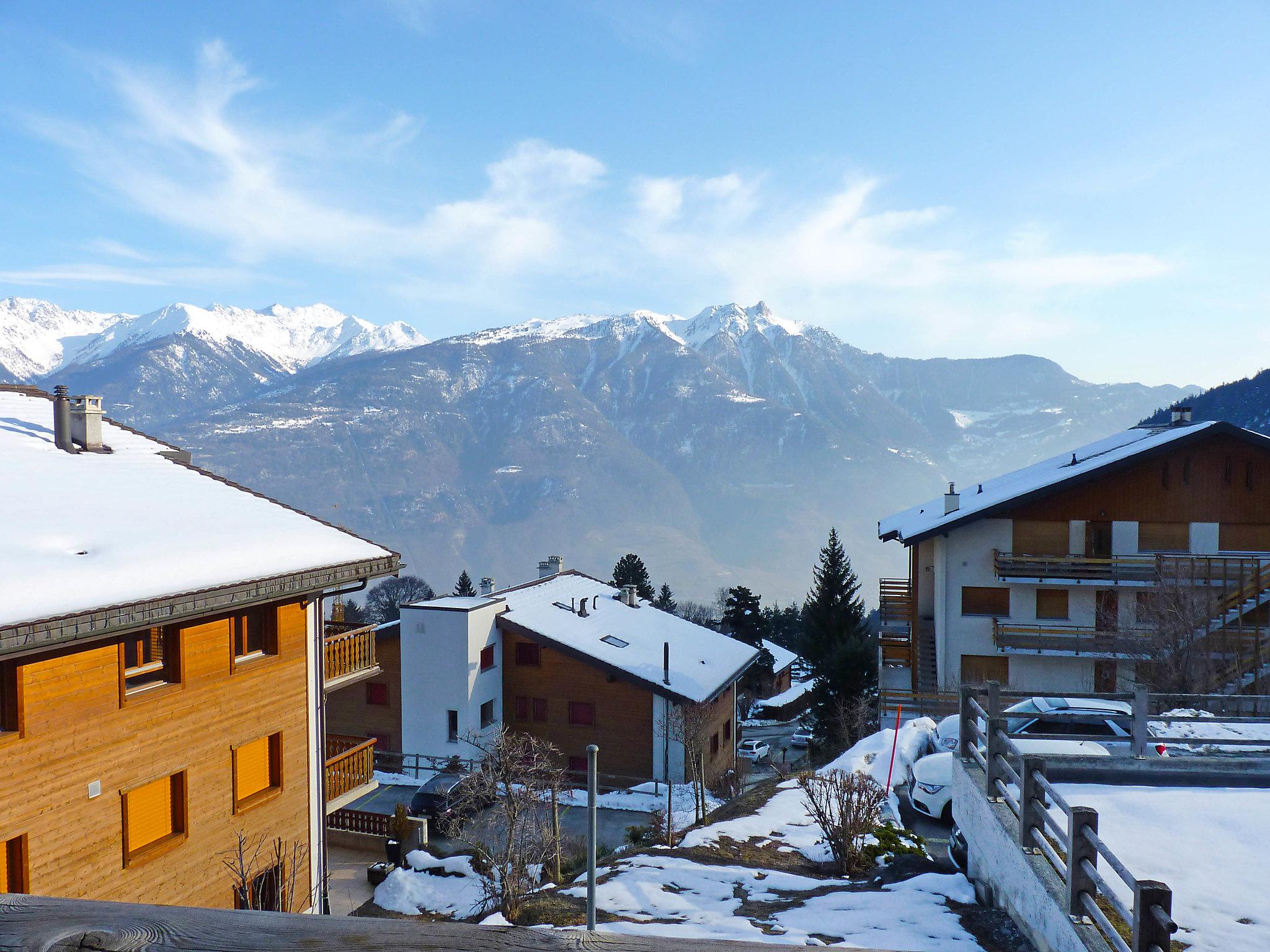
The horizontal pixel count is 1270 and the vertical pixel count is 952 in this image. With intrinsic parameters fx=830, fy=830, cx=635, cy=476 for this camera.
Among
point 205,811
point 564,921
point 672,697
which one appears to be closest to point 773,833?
point 564,921

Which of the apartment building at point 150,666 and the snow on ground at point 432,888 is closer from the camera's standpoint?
the apartment building at point 150,666

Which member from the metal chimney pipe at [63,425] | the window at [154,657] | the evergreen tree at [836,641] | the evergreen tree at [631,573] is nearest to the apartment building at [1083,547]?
the evergreen tree at [836,641]

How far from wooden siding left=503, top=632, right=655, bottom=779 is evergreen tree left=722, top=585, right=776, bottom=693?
3698cm

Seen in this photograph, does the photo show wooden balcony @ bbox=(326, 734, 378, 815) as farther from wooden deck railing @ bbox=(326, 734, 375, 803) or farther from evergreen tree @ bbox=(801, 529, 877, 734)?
evergreen tree @ bbox=(801, 529, 877, 734)

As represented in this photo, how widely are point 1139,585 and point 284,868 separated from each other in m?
28.2

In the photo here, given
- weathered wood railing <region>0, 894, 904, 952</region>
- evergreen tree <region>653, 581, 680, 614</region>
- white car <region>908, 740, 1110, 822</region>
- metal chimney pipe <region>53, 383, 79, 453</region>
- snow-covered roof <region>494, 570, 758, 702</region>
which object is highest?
metal chimney pipe <region>53, 383, 79, 453</region>

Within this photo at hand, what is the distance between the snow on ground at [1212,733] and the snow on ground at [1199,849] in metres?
1.70

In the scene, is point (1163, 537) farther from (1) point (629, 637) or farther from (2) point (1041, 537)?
(1) point (629, 637)

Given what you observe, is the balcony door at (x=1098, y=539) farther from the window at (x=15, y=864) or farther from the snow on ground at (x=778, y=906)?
the window at (x=15, y=864)

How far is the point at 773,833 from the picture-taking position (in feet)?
48.1

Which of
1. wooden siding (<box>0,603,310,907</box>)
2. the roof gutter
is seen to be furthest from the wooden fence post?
wooden siding (<box>0,603,310,907</box>)

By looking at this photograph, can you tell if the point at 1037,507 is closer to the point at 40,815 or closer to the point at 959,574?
the point at 959,574

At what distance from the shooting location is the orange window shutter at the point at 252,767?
42.9 feet

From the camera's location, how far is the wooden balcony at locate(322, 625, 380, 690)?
1603 centimetres
